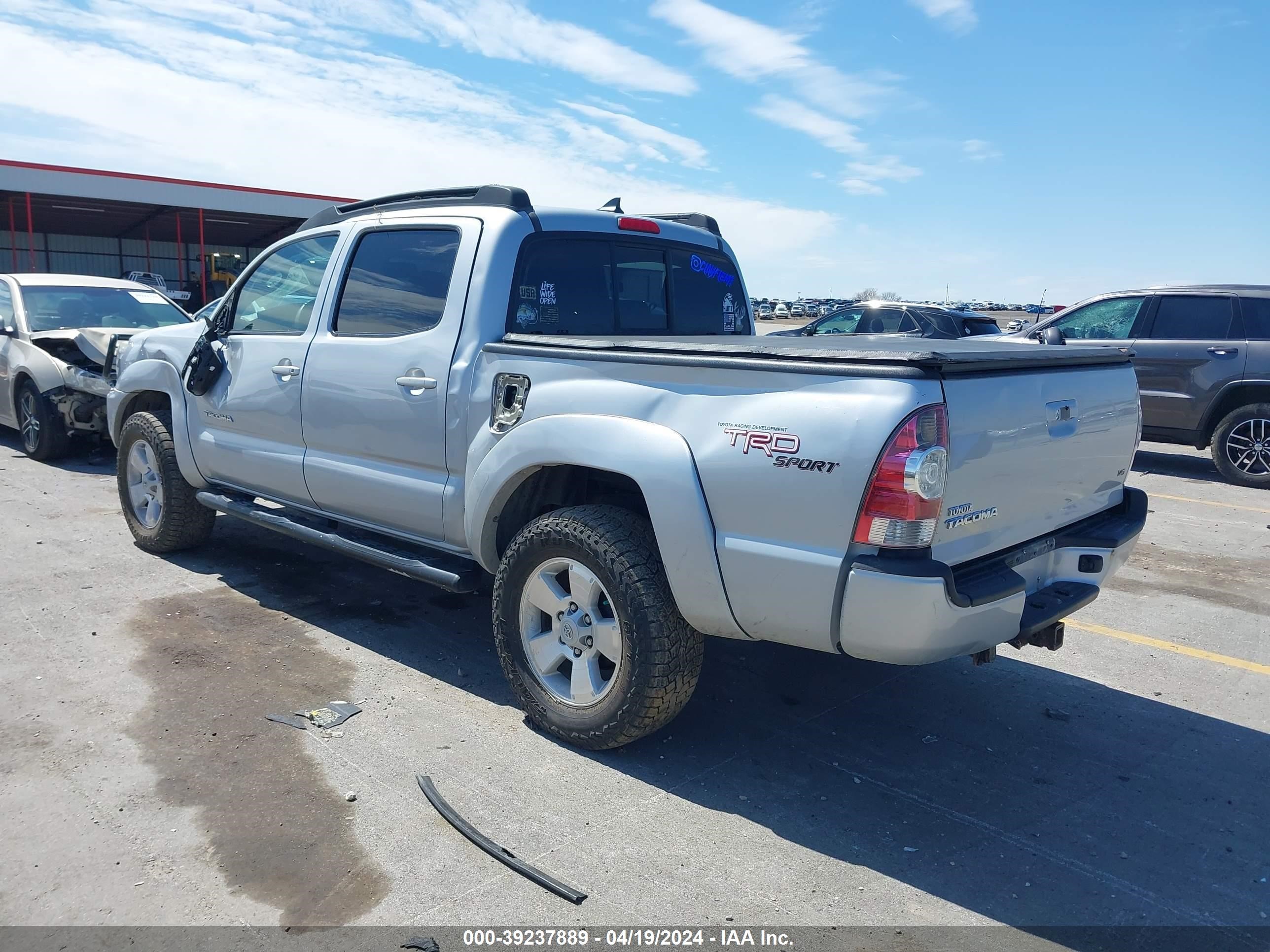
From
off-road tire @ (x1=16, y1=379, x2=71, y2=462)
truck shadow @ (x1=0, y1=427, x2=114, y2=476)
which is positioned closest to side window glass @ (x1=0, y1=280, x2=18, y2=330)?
off-road tire @ (x1=16, y1=379, x2=71, y2=462)

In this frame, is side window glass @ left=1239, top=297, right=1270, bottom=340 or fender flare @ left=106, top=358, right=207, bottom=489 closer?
fender flare @ left=106, top=358, right=207, bottom=489

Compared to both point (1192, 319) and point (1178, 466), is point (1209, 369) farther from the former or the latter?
point (1178, 466)

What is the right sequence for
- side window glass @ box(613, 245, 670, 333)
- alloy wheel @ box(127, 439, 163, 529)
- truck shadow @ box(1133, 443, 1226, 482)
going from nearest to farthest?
side window glass @ box(613, 245, 670, 333), alloy wheel @ box(127, 439, 163, 529), truck shadow @ box(1133, 443, 1226, 482)

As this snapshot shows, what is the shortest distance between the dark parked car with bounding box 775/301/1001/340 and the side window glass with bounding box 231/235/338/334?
8569 millimetres

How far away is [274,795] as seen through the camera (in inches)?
131

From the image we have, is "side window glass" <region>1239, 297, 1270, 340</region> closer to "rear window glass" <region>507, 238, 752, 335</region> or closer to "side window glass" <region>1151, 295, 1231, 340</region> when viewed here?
"side window glass" <region>1151, 295, 1231, 340</region>

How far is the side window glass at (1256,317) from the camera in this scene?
31.9 feet

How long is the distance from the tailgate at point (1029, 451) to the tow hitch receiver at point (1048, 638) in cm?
34

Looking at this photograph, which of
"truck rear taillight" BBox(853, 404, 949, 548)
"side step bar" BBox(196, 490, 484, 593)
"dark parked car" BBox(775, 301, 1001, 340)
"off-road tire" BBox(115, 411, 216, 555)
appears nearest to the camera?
"truck rear taillight" BBox(853, 404, 949, 548)

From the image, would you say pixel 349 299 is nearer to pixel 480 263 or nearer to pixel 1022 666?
pixel 480 263

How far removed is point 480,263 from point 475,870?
2389 millimetres

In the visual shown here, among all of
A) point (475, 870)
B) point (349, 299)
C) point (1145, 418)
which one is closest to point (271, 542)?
point (349, 299)

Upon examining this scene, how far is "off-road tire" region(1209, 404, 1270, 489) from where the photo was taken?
9.59 metres

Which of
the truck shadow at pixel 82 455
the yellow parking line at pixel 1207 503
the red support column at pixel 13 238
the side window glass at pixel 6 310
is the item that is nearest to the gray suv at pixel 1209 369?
the yellow parking line at pixel 1207 503
